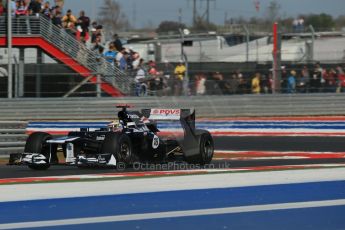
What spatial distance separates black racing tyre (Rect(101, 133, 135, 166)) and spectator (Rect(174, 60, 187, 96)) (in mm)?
11203

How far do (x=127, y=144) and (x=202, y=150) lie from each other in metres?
1.15

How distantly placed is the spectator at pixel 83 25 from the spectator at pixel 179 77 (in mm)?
3678

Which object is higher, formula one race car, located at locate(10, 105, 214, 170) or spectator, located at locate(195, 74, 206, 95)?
spectator, located at locate(195, 74, 206, 95)

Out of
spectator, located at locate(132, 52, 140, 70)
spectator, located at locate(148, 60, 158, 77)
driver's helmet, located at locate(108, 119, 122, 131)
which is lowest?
driver's helmet, located at locate(108, 119, 122, 131)

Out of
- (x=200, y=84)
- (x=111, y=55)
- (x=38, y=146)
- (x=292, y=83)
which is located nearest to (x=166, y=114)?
(x=38, y=146)

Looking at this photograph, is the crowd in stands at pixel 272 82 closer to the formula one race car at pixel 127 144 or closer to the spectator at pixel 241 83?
the spectator at pixel 241 83

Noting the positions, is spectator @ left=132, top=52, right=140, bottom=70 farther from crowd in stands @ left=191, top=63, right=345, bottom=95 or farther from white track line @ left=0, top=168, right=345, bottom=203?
white track line @ left=0, top=168, right=345, bottom=203

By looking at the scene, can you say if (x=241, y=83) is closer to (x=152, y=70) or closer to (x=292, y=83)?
(x=292, y=83)

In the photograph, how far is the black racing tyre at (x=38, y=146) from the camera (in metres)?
8.73

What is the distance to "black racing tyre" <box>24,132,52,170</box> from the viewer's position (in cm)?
873

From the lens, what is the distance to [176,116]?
920cm

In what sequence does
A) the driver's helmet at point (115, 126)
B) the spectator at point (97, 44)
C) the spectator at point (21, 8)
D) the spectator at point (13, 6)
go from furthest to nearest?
the spectator at point (97, 44) < the spectator at point (21, 8) < the spectator at point (13, 6) < the driver's helmet at point (115, 126)

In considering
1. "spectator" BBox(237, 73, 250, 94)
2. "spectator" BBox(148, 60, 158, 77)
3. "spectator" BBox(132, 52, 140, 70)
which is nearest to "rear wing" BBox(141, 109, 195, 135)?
"spectator" BBox(148, 60, 158, 77)

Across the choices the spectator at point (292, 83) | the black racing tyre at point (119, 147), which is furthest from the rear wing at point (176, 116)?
the spectator at point (292, 83)
